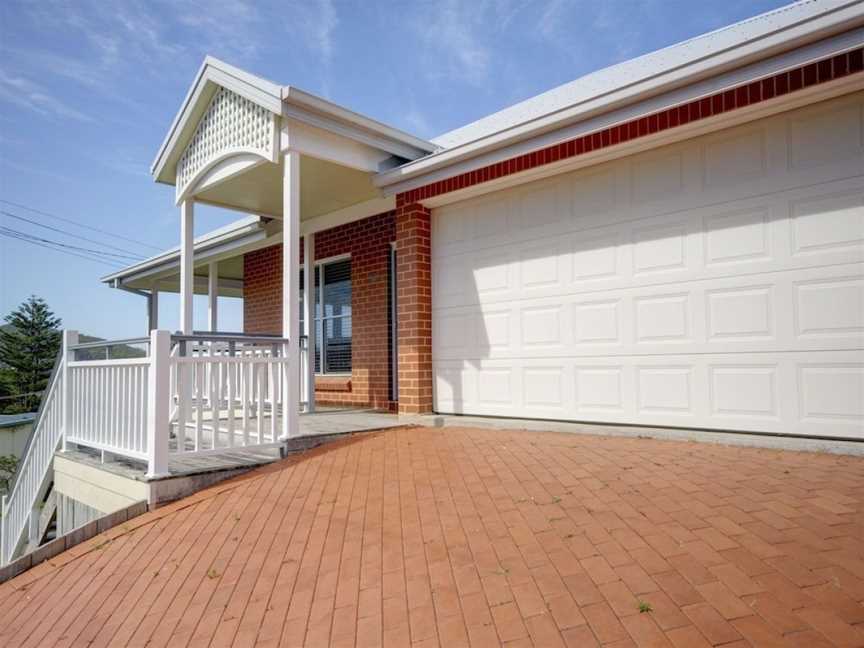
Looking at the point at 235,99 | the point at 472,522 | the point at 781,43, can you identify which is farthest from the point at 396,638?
the point at 235,99

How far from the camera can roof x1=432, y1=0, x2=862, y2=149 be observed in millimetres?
4098

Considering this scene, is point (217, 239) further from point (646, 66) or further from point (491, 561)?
point (491, 561)

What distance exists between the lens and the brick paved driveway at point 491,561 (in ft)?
6.99

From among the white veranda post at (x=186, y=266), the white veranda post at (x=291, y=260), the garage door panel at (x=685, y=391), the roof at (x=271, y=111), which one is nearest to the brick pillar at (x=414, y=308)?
the garage door panel at (x=685, y=391)

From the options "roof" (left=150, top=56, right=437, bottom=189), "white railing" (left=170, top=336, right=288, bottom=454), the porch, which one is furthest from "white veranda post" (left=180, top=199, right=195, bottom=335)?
"white railing" (left=170, top=336, right=288, bottom=454)

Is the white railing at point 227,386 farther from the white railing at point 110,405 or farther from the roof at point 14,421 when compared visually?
the roof at point 14,421

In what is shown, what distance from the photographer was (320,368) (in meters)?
10.1

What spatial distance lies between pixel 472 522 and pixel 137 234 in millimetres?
40896

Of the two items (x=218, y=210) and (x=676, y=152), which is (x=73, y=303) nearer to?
(x=218, y=210)

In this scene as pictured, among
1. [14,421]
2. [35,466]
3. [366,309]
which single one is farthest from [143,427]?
[14,421]

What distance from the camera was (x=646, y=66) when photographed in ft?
21.5

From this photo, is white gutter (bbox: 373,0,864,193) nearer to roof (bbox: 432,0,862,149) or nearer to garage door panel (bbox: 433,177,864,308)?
roof (bbox: 432,0,862,149)

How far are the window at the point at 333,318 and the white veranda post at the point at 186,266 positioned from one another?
7.74 ft

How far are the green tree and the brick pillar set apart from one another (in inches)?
1221
